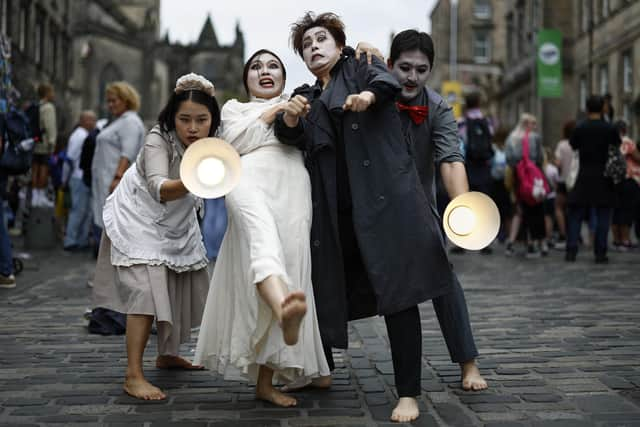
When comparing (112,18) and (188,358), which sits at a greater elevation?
(112,18)

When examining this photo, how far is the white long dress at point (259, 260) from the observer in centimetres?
401

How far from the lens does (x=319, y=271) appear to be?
4.21m

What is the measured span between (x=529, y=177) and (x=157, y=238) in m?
8.49

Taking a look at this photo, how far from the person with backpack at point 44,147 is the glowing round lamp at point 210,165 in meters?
8.39

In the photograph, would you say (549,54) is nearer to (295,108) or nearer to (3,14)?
(3,14)

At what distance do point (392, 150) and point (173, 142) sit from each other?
130 centimetres

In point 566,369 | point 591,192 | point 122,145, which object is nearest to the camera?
point 566,369

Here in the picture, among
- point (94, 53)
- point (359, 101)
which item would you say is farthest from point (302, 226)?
point (94, 53)

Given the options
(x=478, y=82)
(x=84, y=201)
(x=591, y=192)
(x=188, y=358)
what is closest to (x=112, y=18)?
(x=478, y=82)

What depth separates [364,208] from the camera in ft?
13.4

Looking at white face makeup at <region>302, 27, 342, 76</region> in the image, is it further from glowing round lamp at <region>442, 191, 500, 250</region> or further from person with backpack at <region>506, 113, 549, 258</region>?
person with backpack at <region>506, 113, 549, 258</region>

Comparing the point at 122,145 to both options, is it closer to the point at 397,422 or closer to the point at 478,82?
the point at 397,422

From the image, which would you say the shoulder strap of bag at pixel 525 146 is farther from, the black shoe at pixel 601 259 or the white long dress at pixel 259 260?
the white long dress at pixel 259 260

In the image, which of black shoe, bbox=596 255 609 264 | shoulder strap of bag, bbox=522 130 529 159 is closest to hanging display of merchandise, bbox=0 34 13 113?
shoulder strap of bag, bbox=522 130 529 159
